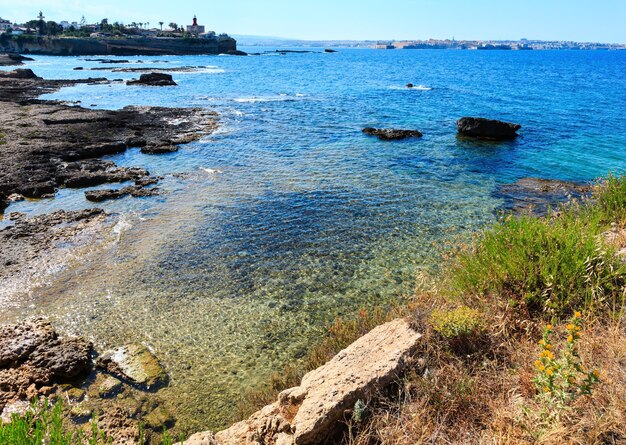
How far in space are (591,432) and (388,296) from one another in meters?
6.53

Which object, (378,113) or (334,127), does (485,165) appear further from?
(378,113)

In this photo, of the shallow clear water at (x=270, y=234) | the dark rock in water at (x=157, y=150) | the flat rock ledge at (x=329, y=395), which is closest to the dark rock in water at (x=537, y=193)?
the shallow clear water at (x=270, y=234)

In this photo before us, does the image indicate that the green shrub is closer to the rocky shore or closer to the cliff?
the rocky shore

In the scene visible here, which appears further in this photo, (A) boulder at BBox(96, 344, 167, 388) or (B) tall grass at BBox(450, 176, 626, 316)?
(A) boulder at BBox(96, 344, 167, 388)

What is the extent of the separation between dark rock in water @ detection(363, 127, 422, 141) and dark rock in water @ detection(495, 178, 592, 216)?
10514 mm

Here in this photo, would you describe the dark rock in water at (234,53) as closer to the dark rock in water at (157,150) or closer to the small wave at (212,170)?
the dark rock in water at (157,150)

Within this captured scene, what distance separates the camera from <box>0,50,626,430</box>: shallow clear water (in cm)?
910

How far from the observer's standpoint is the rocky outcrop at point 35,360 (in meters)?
7.52

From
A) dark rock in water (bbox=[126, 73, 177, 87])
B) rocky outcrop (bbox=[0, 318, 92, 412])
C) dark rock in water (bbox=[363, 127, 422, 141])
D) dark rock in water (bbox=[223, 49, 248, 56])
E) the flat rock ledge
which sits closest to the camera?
the flat rock ledge

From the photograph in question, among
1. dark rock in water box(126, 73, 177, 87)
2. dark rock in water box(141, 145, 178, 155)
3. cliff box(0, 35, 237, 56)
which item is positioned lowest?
dark rock in water box(141, 145, 178, 155)

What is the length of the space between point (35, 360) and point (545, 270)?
934 centimetres

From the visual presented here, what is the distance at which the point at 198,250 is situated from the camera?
13125 millimetres

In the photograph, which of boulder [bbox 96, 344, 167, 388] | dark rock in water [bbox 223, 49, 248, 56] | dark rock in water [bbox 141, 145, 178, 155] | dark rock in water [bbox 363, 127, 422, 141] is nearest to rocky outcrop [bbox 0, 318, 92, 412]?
boulder [bbox 96, 344, 167, 388]

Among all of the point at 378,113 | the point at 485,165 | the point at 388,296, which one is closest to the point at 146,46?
the point at 378,113
